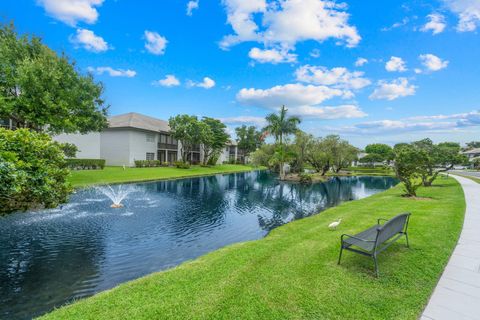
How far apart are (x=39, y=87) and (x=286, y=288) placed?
2128cm

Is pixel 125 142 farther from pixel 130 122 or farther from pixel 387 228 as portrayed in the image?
pixel 387 228

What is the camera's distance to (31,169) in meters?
6.19

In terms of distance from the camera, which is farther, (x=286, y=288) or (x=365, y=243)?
(x=365, y=243)

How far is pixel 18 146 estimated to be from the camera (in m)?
6.12

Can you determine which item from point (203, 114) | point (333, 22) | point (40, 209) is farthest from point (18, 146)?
point (203, 114)

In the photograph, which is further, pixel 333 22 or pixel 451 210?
pixel 333 22

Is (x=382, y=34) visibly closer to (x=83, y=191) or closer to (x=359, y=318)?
(x=359, y=318)

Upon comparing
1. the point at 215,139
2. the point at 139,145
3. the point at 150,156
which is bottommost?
the point at 150,156

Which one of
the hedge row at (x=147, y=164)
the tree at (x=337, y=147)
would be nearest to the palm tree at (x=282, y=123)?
the tree at (x=337, y=147)

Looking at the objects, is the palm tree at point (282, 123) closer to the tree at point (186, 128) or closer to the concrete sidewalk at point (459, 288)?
the tree at point (186, 128)

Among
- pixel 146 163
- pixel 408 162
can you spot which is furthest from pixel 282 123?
pixel 146 163

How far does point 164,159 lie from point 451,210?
145 ft

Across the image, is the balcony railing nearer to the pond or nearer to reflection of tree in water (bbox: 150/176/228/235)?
reflection of tree in water (bbox: 150/176/228/235)

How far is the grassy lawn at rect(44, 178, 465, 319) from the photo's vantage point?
3.59 metres
